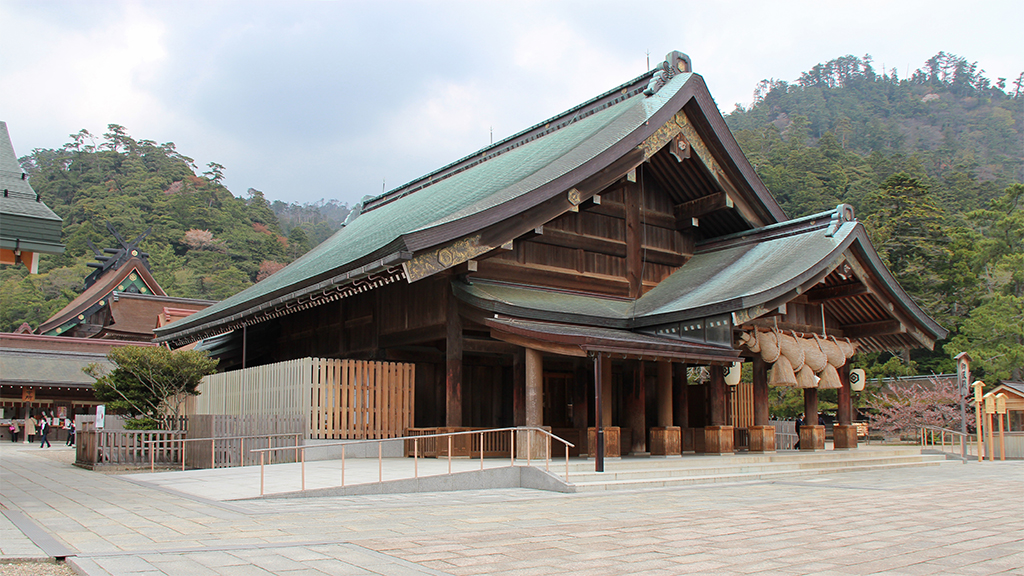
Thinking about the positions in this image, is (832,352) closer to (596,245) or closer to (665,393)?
(665,393)

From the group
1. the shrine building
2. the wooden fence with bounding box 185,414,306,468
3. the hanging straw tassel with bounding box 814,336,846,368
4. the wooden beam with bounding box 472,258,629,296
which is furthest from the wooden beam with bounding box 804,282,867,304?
the wooden fence with bounding box 185,414,306,468

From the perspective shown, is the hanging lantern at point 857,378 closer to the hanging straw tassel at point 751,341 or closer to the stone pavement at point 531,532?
the hanging straw tassel at point 751,341

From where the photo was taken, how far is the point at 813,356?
16453 millimetres

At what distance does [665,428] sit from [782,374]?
3.00 metres

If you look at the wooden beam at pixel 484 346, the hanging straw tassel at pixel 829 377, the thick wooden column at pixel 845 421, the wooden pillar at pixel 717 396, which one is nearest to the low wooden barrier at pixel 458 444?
the wooden beam at pixel 484 346

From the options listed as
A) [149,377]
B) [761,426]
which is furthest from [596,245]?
[149,377]

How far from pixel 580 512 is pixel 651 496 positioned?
2033mm

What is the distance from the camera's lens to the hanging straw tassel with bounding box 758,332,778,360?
15.6 meters

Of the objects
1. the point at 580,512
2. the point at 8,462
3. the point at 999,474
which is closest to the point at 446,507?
the point at 580,512

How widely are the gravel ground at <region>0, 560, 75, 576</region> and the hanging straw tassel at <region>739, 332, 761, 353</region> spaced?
12.2 meters

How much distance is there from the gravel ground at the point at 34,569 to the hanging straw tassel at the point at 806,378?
13.8 m

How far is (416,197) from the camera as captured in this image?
79.6 feet

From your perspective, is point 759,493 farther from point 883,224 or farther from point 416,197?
point 883,224

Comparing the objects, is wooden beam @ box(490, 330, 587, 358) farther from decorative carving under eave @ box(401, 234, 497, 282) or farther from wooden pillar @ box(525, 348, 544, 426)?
decorative carving under eave @ box(401, 234, 497, 282)
